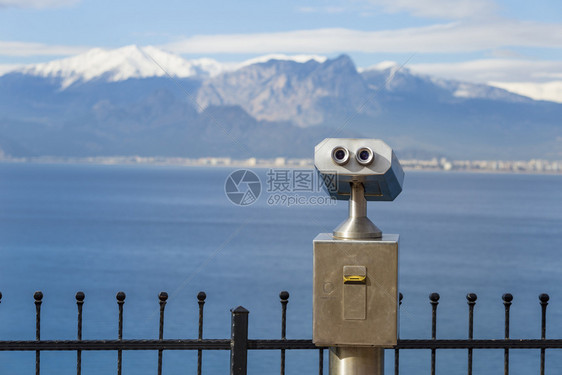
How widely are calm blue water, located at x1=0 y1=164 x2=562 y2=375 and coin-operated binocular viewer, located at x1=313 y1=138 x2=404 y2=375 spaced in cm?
2664

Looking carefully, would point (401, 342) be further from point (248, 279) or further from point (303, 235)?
point (303, 235)

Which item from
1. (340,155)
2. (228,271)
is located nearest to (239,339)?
(340,155)

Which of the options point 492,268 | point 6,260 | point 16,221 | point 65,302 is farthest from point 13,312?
point 16,221

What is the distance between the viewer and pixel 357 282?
465 cm

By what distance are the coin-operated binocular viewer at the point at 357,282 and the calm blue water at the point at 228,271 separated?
87.4ft

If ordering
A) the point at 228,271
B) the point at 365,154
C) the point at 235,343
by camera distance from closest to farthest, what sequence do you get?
the point at 365,154 < the point at 235,343 < the point at 228,271

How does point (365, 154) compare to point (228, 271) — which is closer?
point (365, 154)

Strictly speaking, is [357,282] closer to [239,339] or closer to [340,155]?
[340,155]

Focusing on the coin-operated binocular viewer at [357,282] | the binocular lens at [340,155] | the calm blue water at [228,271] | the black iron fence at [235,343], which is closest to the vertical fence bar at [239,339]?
the black iron fence at [235,343]

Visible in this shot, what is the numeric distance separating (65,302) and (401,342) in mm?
47583

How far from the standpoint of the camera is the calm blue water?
36.8 meters

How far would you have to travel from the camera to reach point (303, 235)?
87.7m

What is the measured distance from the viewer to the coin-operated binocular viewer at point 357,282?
462 centimetres

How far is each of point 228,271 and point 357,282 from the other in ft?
203
